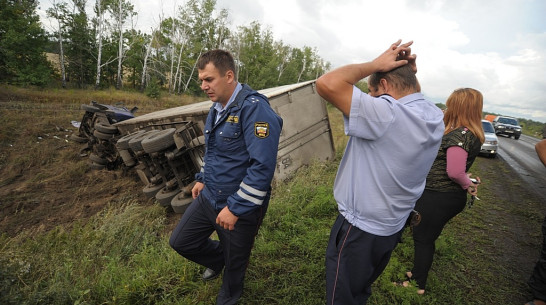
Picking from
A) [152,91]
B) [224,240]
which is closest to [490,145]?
[224,240]

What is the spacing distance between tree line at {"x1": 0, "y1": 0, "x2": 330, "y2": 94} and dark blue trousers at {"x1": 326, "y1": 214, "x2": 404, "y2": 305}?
23.0 metres

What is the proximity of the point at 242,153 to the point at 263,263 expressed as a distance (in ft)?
5.02

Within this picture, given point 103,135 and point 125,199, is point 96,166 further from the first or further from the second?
point 125,199

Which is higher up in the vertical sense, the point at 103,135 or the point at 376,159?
the point at 376,159

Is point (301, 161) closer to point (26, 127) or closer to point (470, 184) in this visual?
point (470, 184)

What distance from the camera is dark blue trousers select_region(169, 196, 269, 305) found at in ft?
6.51

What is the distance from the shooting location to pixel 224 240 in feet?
6.63

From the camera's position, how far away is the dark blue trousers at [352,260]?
4.51 ft

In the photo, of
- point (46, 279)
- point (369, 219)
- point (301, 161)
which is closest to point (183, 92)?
point (301, 161)

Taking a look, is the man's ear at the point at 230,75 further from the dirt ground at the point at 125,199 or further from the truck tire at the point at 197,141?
the dirt ground at the point at 125,199

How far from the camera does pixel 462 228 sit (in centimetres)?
385

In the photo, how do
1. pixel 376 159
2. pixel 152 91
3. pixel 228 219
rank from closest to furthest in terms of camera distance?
pixel 376 159
pixel 228 219
pixel 152 91

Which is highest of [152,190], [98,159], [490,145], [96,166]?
[490,145]

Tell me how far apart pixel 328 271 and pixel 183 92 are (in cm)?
3022
